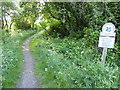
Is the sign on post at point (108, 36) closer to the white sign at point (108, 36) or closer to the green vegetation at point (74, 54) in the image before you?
the white sign at point (108, 36)

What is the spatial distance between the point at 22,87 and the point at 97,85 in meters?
1.96

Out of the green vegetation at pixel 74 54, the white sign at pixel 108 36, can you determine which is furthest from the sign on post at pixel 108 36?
the green vegetation at pixel 74 54

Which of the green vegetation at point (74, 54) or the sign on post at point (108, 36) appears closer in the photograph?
the green vegetation at point (74, 54)

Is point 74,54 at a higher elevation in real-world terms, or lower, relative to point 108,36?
lower

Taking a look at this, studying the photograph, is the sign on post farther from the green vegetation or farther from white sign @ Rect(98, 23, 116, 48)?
the green vegetation

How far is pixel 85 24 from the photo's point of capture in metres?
7.53

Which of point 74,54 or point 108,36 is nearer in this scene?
point 108,36

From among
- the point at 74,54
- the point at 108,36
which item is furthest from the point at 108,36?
the point at 74,54

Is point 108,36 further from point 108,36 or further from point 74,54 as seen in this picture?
point 74,54

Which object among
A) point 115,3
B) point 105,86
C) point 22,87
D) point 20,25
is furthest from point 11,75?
point 20,25

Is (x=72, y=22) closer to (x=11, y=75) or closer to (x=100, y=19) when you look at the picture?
(x=100, y=19)

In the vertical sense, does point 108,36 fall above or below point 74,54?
above

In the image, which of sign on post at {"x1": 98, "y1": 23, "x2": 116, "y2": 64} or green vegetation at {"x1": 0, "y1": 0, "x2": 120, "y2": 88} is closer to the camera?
green vegetation at {"x1": 0, "y1": 0, "x2": 120, "y2": 88}

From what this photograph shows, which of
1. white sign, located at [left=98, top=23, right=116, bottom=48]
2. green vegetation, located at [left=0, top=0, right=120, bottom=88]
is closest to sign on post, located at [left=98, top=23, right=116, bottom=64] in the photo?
white sign, located at [left=98, top=23, right=116, bottom=48]
